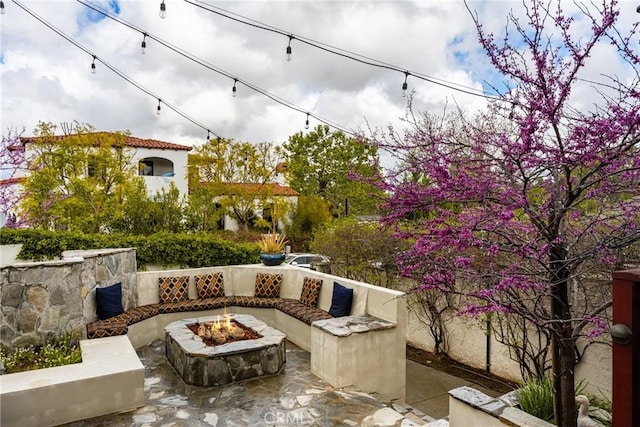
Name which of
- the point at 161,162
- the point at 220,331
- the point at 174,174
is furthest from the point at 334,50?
the point at 161,162

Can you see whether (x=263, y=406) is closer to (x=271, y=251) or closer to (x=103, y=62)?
(x=271, y=251)

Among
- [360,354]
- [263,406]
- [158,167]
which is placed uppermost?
[158,167]

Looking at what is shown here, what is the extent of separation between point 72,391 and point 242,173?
15098mm

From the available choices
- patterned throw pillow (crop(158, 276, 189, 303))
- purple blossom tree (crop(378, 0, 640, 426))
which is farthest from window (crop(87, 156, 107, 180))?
purple blossom tree (crop(378, 0, 640, 426))

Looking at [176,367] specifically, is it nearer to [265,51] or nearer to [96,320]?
[96,320]

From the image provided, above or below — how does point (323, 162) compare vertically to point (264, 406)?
above

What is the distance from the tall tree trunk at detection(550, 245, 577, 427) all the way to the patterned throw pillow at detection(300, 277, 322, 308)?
387cm

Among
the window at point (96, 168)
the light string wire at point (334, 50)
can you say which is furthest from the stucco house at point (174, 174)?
the light string wire at point (334, 50)

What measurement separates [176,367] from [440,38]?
5334 mm

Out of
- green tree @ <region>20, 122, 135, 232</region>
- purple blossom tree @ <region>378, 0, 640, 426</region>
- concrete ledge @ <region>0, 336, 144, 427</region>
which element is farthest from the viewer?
green tree @ <region>20, 122, 135, 232</region>

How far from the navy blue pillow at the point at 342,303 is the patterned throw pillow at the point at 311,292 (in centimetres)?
60

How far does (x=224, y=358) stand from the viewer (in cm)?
447

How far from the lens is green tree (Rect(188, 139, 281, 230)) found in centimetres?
1778

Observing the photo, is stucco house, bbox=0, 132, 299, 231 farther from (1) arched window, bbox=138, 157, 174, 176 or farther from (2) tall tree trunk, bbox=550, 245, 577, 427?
(2) tall tree trunk, bbox=550, 245, 577, 427
